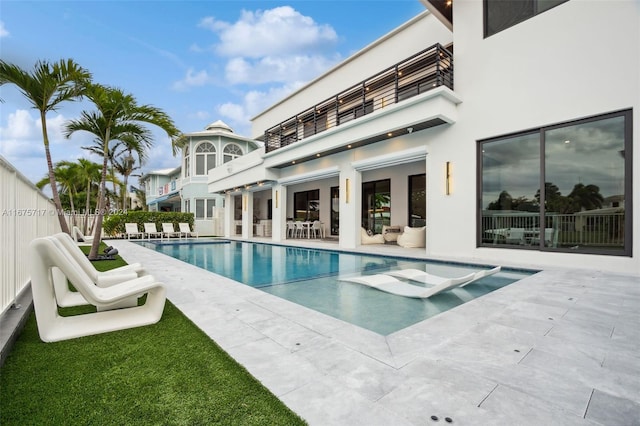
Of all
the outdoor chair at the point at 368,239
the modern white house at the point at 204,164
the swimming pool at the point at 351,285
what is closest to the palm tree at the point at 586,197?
the swimming pool at the point at 351,285

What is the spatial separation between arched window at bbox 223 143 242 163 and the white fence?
2026cm

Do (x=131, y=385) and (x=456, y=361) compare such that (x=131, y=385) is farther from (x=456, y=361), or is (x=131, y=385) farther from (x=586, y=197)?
(x=586, y=197)

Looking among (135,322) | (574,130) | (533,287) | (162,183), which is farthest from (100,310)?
(162,183)

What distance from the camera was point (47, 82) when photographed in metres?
6.76

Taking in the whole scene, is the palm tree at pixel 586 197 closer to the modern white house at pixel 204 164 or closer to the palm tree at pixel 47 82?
the palm tree at pixel 47 82

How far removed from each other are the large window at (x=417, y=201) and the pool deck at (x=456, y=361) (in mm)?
8587

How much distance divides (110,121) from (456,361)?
32.1ft

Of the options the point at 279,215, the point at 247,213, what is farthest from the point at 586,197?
the point at 247,213

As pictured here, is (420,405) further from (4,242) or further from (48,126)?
(48,126)

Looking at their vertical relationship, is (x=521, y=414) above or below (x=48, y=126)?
below

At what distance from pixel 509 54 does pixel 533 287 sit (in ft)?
19.7

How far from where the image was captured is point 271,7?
18469 mm

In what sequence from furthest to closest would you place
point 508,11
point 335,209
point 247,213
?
point 247,213 < point 335,209 < point 508,11

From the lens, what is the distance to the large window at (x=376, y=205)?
13.9 meters
